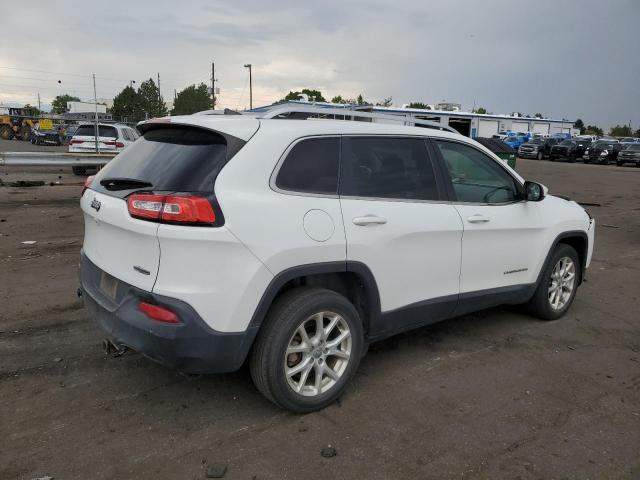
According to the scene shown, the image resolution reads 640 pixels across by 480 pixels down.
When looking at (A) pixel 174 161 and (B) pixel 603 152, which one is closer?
(A) pixel 174 161

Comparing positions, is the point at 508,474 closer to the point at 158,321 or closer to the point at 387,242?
the point at 387,242

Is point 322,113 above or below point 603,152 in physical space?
above

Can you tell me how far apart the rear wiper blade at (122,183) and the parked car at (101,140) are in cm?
1511

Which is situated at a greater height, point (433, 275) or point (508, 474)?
point (433, 275)

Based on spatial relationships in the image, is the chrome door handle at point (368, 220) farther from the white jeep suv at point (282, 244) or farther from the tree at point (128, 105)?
the tree at point (128, 105)

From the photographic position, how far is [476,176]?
14.5 feet

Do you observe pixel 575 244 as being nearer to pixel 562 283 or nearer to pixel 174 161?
pixel 562 283

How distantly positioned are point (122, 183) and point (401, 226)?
175 centimetres

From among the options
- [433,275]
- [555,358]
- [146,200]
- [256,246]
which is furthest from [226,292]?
[555,358]

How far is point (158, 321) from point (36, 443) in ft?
3.17

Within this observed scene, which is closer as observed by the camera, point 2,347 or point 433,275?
point 433,275

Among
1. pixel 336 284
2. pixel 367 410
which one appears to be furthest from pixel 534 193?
pixel 367 410

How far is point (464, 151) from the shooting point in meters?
4.35

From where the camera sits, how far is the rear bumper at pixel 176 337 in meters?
2.87
